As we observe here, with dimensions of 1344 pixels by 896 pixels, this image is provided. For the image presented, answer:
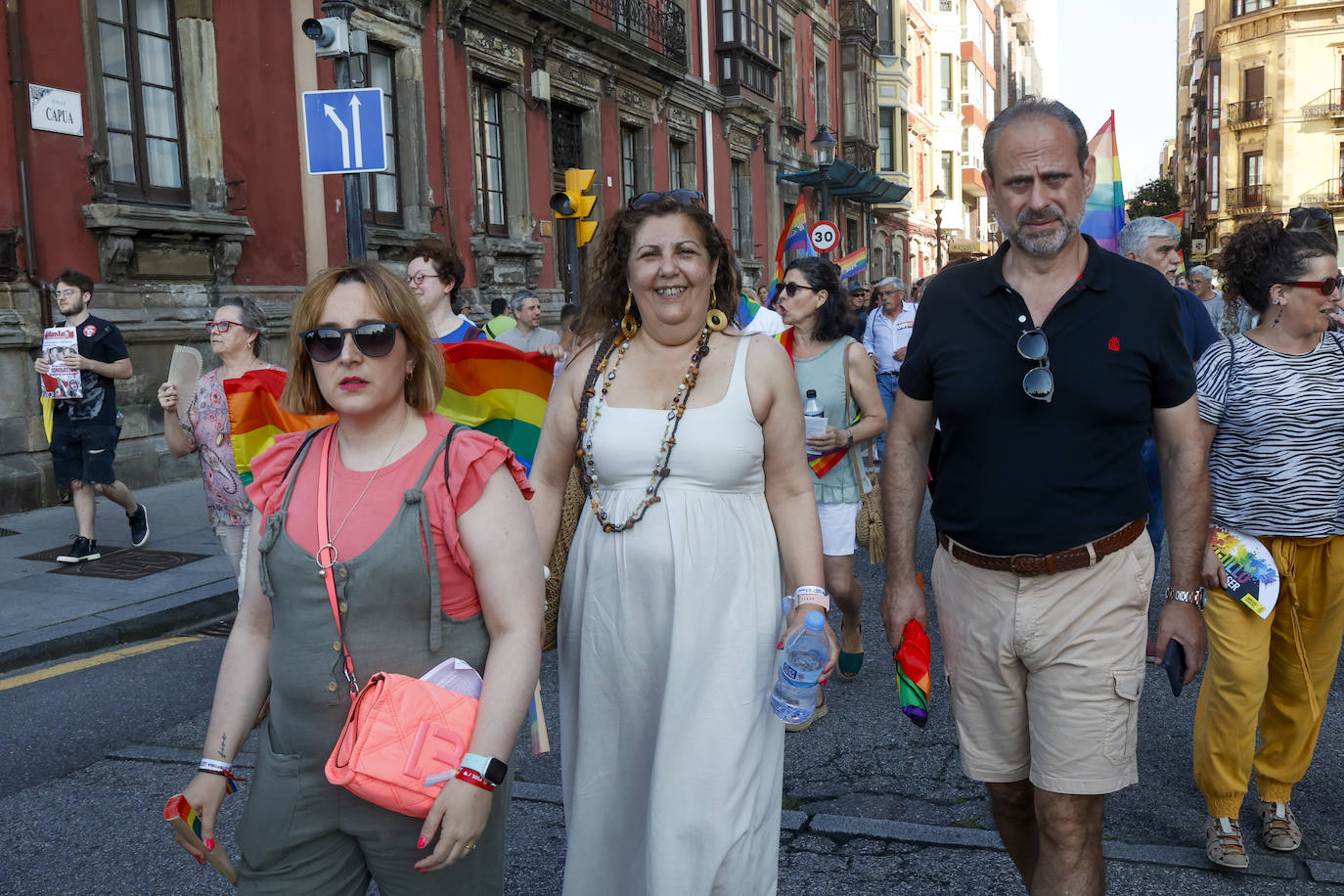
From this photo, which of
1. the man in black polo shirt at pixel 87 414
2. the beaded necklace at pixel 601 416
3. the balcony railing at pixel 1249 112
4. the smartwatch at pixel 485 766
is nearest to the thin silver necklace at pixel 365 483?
the smartwatch at pixel 485 766

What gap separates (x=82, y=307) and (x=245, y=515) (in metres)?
4.60

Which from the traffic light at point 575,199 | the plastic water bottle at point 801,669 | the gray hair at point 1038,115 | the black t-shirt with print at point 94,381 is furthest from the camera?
the traffic light at point 575,199

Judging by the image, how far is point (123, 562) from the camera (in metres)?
8.81

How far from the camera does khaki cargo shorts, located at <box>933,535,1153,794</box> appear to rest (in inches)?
114

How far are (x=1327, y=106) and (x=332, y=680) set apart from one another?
2284 inches

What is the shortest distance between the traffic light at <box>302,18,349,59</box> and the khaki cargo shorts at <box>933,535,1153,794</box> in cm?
777

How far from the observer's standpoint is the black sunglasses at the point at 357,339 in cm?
240

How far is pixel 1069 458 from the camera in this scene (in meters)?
2.88

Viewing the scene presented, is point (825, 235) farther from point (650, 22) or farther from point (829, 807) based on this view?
point (829, 807)

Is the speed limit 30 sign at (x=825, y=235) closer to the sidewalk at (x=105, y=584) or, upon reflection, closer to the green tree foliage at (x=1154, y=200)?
the sidewalk at (x=105, y=584)

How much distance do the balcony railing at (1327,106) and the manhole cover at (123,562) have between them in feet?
176

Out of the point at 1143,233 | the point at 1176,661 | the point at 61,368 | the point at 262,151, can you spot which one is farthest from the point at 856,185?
the point at 1176,661

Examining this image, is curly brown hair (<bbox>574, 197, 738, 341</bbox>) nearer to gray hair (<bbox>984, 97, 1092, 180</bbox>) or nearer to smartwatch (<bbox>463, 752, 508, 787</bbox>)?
gray hair (<bbox>984, 97, 1092, 180</bbox>)

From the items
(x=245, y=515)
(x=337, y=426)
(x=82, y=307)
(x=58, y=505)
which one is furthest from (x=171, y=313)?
(x=337, y=426)
